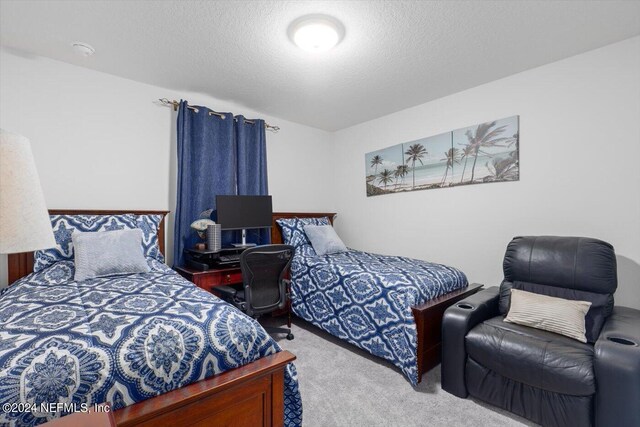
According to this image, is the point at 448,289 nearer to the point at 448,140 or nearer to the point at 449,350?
the point at 449,350

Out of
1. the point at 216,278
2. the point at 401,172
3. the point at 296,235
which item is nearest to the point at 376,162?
the point at 401,172

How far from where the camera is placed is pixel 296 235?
353cm

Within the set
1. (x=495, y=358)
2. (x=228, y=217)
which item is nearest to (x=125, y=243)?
(x=228, y=217)

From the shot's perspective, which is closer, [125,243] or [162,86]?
[125,243]

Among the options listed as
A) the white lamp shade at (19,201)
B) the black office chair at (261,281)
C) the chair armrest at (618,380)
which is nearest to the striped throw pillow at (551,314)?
the chair armrest at (618,380)

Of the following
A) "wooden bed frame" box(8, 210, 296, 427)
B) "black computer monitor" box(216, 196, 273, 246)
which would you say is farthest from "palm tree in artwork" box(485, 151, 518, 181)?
"wooden bed frame" box(8, 210, 296, 427)

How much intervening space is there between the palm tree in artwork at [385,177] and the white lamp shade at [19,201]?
3.42 meters

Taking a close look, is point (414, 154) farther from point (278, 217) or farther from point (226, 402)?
point (226, 402)

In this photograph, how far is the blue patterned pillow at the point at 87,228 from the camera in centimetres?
217

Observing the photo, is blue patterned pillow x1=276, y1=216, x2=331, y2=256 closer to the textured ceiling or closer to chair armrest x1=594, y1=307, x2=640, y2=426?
the textured ceiling

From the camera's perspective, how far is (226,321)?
1336 millimetres

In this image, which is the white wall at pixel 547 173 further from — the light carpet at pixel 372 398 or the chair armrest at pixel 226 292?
the chair armrest at pixel 226 292

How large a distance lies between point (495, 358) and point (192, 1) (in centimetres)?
280

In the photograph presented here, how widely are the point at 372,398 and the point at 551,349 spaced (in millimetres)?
1081
